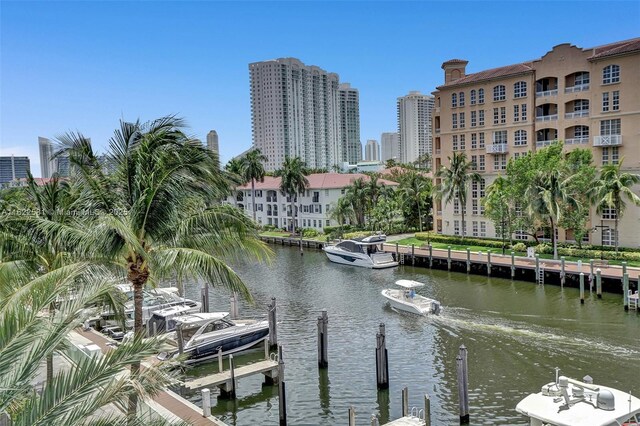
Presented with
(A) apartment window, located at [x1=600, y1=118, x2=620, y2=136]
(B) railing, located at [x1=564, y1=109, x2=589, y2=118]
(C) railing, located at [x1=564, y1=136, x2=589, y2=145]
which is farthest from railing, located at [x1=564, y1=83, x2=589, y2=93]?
(C) railing, located at [x1=564, y1=136, x2=589, y2=145]

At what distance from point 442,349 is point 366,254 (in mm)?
28005

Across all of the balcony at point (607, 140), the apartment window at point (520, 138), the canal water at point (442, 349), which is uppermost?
the apartment window at point (520, 138)

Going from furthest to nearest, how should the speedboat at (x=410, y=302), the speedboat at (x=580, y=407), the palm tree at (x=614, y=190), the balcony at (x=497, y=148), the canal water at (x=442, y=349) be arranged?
the balcony at (x=497, y=148) < the palm tree at (x=614, y=190) < the speedboat at (x=410, y=302) < the canal water at (x=442, y=349) < the speedboat at (x=580, y=407)

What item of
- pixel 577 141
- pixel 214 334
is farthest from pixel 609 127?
pixel 214 334

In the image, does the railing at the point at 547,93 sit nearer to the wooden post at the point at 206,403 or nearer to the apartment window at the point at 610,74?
the apartment window at the point at 610,74

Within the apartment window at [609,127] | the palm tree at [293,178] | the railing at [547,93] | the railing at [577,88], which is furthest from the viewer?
the palm tree at [293,178]

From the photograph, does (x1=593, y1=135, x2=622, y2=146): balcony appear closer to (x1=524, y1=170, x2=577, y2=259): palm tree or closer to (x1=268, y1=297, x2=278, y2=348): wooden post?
(x1=524, y1=170, x2=577, y2=259): palm tree

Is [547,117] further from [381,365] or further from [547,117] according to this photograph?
[381,365]

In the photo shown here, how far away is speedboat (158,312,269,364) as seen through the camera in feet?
93.2

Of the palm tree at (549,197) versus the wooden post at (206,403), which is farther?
the palm tree at (549,197)

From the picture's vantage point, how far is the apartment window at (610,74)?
55906mm

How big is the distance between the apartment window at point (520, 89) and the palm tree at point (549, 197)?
16371mm

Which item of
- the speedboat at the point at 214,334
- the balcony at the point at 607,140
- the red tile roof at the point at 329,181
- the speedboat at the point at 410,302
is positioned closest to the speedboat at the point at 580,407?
the speedboat at the point at 214,334

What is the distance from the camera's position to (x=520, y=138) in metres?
64.9
